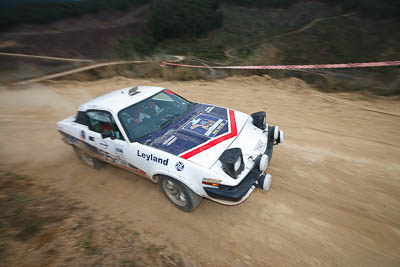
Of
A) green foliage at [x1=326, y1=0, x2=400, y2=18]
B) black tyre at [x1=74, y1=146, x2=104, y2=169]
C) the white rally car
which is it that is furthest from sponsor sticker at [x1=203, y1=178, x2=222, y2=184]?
green foliage at [x1=326, y1=0, x2=400, y2=18]

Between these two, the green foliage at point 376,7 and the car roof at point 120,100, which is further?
the green foliage at point 376,7

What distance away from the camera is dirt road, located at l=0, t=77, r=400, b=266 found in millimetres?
2916

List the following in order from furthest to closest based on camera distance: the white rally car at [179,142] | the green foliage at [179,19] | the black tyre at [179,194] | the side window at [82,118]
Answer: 1. the green foliage at [179,19]
2. the side window at [82,118]
3. the black tyre at [179,194]
4. the white rally car at [179,142]

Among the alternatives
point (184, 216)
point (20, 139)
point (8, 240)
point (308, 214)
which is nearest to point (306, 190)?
point (308, 214)

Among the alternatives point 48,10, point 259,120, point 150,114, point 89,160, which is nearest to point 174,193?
point 150,114

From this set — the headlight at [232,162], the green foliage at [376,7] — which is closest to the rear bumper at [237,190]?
the headlight at [232,162]

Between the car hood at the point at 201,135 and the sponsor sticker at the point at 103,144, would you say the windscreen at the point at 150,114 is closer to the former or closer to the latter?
the car hood at the point at 201,135

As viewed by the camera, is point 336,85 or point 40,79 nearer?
point 336,85

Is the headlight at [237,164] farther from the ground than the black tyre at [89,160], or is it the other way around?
the headlight at [237,164]

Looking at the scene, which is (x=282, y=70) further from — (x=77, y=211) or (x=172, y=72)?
(x=77, y=211)

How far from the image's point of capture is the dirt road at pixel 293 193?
9.57 feet

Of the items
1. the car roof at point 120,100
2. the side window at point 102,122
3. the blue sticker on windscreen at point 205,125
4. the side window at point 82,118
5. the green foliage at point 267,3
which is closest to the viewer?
the blue sticker on windscreen at point 205,125

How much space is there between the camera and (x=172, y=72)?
9.62 metres

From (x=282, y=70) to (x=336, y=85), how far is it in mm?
1915
